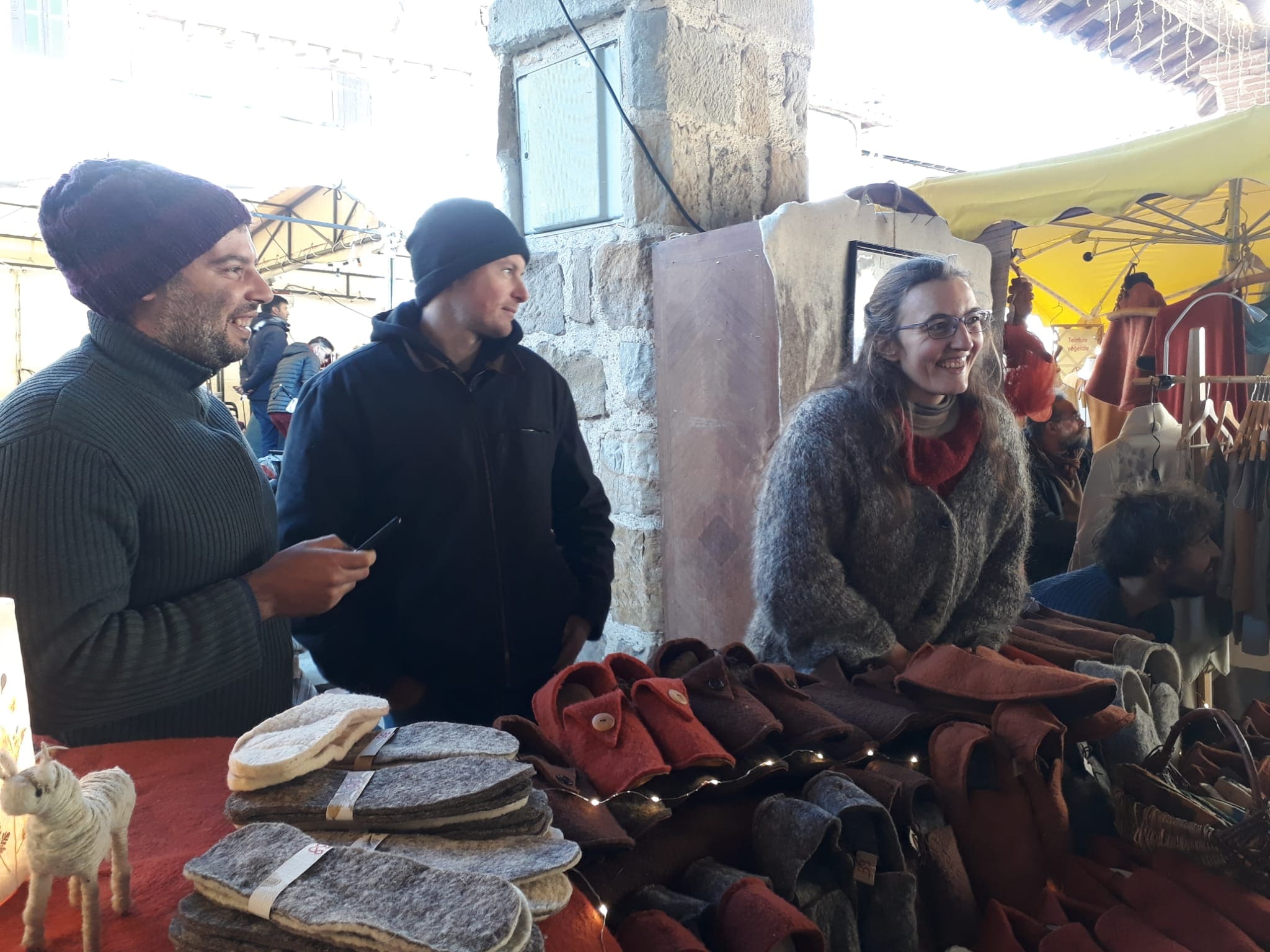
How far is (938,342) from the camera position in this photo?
2121 millimetres

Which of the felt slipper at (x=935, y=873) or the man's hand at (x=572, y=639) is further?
the man's hand at (x=572, y=639)

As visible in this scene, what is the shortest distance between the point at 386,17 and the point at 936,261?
1414 cm

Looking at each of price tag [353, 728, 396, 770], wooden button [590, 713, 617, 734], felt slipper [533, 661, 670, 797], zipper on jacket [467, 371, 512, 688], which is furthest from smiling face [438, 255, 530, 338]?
price tag [353, 728, 396, 770]

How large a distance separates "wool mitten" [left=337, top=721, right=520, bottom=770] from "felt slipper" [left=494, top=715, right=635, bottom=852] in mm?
76

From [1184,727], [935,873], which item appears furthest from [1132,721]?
[935,873]

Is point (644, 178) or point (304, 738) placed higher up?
point (644, 178)

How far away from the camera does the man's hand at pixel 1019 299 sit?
4.50 metres

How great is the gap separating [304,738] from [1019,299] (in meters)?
4.34

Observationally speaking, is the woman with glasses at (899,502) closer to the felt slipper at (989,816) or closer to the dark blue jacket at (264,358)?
the felt slipper at (989,816)

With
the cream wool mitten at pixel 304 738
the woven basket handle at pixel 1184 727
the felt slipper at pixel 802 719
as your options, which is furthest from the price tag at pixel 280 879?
the woven basket handle at pixel 1184 727

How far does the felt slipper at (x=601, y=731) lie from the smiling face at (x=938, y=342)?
3.74 ft

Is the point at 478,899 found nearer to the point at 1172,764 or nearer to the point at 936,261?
the point at 1172,764

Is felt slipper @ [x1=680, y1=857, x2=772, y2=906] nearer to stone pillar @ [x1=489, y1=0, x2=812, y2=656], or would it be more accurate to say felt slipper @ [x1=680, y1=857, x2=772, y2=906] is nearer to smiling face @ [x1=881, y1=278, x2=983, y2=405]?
smiling face @ [x1=881, y1=278, x2=983, y2=405]

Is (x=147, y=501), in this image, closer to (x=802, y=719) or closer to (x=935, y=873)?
(x=802, y=719)
